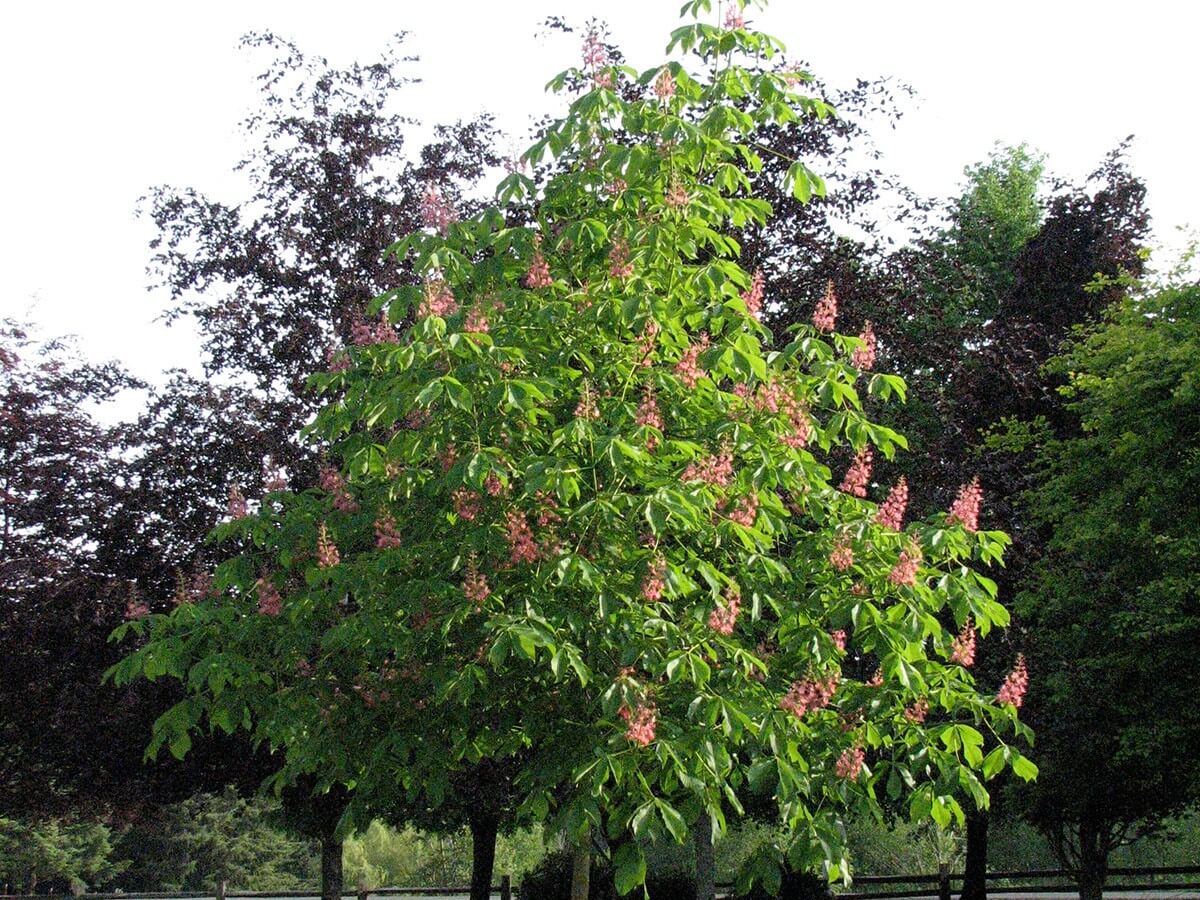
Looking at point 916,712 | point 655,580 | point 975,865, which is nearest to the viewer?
point 655,580

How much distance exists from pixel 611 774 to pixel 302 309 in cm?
1439

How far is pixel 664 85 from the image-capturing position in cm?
1003

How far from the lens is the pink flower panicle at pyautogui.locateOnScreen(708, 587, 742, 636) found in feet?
29.1

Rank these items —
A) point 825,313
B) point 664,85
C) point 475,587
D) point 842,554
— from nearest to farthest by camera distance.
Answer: point 475,587
point 842,554
point 664,85
point 825,313

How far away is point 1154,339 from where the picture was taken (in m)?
24.1


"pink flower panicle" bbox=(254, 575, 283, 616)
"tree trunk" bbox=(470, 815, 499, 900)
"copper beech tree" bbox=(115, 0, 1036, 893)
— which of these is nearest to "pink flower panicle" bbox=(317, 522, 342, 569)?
"copper beech tree" bbox=(115, 0, 1036, 893)

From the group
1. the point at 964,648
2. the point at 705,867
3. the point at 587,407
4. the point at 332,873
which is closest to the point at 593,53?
the point at 587,407

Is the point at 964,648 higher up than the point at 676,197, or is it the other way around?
the point at 676,197

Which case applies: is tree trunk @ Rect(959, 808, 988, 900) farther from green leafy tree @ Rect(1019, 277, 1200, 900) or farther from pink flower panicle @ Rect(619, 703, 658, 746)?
pink flower panicle @ Rect(619, 703, 658, 746)

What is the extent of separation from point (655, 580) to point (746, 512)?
99 cm

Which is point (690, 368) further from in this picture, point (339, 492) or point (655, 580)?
point (339, 492)

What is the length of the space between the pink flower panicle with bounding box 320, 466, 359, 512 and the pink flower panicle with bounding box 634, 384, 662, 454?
301 centimetres

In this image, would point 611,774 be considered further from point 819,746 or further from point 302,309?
point 302,309

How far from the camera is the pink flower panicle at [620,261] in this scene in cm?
977
